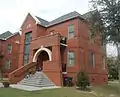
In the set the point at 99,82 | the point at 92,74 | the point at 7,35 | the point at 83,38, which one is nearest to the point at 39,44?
the point at 83,38

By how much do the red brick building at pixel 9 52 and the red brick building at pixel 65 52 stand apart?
429 inches

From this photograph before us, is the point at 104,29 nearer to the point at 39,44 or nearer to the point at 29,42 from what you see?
the point at 39,44

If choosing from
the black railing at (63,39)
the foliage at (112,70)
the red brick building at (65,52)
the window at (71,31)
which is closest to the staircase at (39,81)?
the red brick building at (65,52)

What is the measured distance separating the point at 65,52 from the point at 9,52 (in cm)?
1919

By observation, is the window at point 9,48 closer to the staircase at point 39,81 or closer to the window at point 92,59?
the staircase at point 39,81

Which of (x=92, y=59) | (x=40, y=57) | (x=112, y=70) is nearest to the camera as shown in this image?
(x=92, y=59)

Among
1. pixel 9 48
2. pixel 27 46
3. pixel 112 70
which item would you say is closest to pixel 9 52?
pixel 9 48

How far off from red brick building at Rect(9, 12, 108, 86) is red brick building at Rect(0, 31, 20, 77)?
35.8ft

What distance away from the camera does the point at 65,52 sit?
76.4ft

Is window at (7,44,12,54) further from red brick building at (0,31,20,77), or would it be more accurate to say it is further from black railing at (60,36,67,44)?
black railing at (60,36,67,44)

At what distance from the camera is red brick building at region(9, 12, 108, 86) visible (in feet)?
71.5

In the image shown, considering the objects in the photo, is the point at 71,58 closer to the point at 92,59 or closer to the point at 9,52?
the point at 92,59

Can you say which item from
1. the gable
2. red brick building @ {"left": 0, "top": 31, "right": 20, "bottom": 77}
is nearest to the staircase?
the gable

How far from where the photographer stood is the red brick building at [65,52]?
71.5ft
